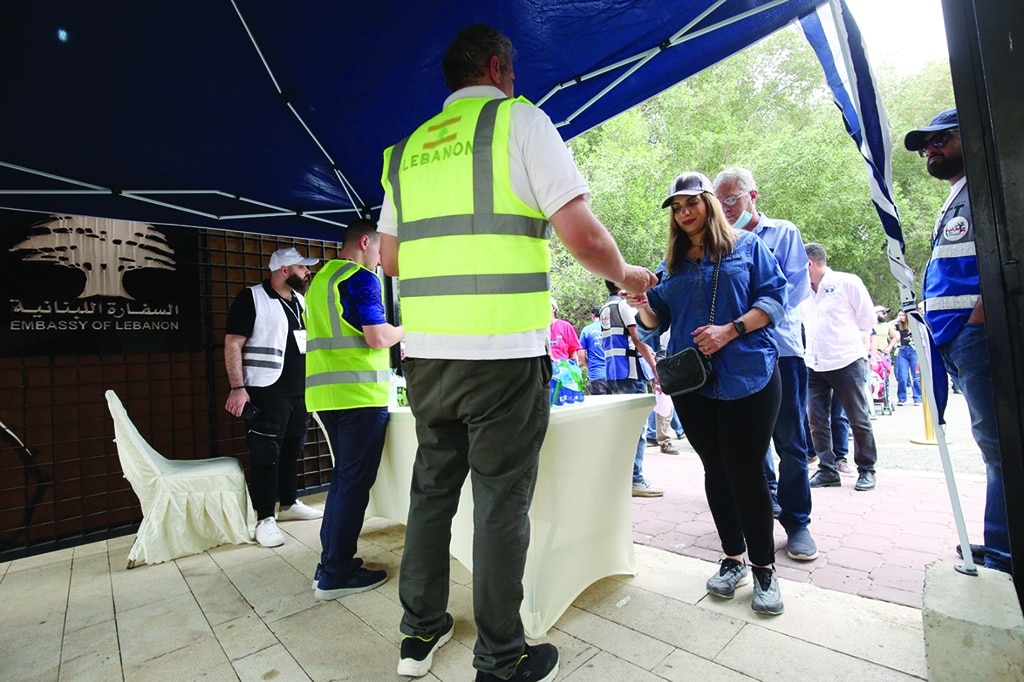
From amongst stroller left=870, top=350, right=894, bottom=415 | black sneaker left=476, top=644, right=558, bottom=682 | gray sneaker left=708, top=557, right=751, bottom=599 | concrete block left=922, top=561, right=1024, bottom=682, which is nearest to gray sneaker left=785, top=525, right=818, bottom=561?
gray sneaker left=708, top=557, right=751, bottom=599

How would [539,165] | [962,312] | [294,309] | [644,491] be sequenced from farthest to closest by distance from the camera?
[644,491]
[294,309]
[962,312]
[539,165]

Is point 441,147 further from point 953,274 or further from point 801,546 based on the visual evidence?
point 801,546

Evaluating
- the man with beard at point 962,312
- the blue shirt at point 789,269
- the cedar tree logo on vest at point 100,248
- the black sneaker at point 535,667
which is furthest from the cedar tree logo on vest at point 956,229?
the cedar tree logo on vest at point 100,248

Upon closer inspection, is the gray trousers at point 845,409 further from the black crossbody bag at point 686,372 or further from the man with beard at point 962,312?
the black crossbody bag at point 686,372

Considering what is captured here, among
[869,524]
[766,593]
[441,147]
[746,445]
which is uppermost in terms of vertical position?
[441,147]

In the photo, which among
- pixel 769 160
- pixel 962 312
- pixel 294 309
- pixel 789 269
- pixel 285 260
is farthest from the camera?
pixel 769 160

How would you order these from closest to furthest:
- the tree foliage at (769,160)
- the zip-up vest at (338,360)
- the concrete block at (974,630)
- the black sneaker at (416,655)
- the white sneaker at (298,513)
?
the concrete block at (974,630) → the black sneaker at (416,655) → the zip-up vest at (338,360) → the white sneaker at (298,513) → the tree foliage at (769,160)

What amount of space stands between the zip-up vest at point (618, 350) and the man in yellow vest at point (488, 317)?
3.01 metres

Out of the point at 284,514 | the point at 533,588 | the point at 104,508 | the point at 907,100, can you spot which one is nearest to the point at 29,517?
the point at 104,508

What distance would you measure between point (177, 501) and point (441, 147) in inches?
112

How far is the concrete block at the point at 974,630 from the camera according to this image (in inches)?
52.7

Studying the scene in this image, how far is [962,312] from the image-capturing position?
6.54 feet

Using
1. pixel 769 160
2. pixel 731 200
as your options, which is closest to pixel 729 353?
pixel 731 200

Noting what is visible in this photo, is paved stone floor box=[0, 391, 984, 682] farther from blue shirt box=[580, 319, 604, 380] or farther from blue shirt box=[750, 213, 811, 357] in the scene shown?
blue shirt box=[580, 319, 604, 380]
